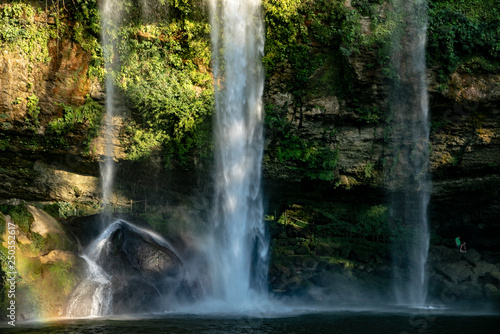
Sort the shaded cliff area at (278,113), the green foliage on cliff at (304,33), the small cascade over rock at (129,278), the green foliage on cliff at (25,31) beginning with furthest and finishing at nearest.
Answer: the green foliage on cliff at (304,33), the shaded cliff area at (278,113), the green foliage on cliff at (25,31), the small cascade over rock at (129,278)

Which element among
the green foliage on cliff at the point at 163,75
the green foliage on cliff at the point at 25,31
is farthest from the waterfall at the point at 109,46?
the green foliage on cliff at the point at 25,31

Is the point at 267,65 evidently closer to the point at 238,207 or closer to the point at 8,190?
the point at 238,207

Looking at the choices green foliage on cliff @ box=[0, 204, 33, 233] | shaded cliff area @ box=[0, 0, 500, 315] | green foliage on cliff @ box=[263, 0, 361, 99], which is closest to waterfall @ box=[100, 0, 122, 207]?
shaded cliff area @ box=[0, 0, 500, 315]

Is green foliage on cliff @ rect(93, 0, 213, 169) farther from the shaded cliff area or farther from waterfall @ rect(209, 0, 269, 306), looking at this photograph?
waterfall @ rect(209, 0, 269, 306)

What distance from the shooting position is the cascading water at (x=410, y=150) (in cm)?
1292

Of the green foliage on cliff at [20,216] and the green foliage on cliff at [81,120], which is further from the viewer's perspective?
the green foliage on cliff at [81,120]

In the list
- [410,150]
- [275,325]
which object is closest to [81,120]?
[275,325]

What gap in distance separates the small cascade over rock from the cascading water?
6.67 metres

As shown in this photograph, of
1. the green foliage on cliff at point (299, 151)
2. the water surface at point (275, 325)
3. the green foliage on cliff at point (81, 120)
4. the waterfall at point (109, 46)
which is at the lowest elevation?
the water surface at point (275, 325)

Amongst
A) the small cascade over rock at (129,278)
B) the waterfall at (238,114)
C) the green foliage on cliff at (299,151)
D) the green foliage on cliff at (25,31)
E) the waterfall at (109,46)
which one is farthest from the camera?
the green foliage on cliff at (299,151)

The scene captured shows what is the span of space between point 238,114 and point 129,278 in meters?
5.75

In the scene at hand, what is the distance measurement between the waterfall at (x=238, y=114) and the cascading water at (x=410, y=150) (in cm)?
407

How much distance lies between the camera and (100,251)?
10.4 m

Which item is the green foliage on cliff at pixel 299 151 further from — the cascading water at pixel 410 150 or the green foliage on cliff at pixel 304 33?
the cascading water at pixel 410 150
